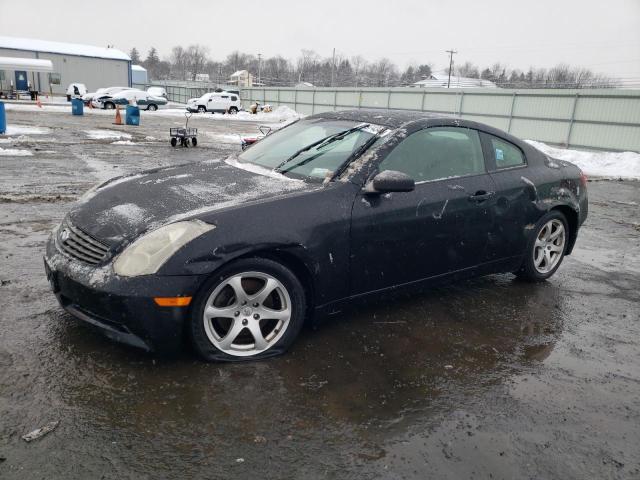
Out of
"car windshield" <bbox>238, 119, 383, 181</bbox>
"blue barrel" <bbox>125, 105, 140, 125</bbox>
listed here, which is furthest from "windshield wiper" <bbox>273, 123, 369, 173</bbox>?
"blue barrel" <bbox>125, 105, 140, 125</bbox>

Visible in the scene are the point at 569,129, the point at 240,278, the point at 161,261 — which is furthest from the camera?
the point at 569,129

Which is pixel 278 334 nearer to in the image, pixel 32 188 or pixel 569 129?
pixel 32 188

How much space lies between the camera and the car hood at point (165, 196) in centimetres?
316

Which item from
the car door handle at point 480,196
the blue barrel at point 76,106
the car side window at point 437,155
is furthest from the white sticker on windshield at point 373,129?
the blue barrel at point 76,106

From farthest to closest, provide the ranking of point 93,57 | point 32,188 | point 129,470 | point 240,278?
point 93,57 < point 32,188 < point 240,278 < point 129,470

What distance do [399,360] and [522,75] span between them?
103 meters

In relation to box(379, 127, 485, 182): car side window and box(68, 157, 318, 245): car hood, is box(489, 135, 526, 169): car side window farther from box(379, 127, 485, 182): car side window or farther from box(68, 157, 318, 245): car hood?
box(68, 157, 318, 245): car hood

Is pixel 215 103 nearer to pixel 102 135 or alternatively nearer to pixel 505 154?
pixel 102 135

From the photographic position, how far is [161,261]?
2.92 metres

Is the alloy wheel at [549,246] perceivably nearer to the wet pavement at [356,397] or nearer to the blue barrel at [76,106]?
the wet pavement at [356,397]

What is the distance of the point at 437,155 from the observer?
4.14m

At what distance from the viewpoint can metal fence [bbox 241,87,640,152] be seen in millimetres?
19469

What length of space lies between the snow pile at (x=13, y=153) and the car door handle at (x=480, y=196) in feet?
38.3

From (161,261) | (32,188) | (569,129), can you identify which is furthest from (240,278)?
(569,129)
